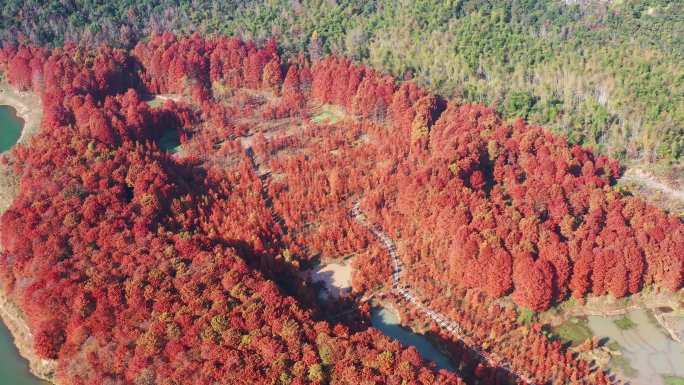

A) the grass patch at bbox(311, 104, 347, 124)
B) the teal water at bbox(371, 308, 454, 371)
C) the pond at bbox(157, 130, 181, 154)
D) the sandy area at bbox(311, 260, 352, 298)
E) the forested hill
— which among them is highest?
the forested hill

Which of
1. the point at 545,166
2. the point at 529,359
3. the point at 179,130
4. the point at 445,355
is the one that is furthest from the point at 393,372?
the point at 179,130

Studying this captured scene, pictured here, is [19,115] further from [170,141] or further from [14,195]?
[14,195]

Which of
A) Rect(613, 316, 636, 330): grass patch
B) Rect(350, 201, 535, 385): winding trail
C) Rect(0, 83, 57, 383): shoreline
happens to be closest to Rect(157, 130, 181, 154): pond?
Rect(0, 83, 57, 383): shoreline

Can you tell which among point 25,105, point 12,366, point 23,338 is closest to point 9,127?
point 25,105

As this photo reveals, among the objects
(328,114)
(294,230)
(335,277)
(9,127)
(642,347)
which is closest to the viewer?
(642,347)

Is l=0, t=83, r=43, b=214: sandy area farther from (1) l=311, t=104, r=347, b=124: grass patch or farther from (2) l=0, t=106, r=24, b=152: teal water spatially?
(1) l=311, t=104, r=347, b=124: grass patch

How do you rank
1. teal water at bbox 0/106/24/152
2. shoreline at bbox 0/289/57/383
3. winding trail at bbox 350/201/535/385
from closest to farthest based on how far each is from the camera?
winding trail at bbox 350/201/535/385 → shoreline at bbox 0/289/57/383 → teal water at bbox 0/106/24/152

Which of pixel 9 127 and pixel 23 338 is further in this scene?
pixel 9 127

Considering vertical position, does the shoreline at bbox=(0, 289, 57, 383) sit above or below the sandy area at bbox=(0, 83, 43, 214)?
below
